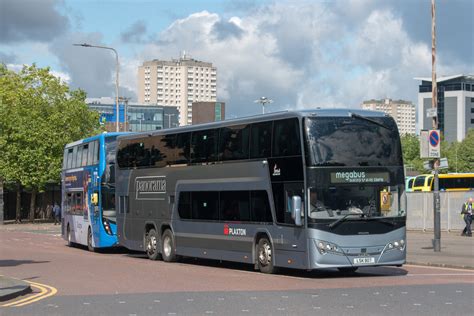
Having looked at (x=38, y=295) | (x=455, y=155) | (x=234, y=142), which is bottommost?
(x=38, y=295)

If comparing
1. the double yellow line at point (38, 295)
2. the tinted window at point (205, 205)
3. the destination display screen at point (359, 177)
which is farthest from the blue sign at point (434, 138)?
the double yellow line at point (38, 295)

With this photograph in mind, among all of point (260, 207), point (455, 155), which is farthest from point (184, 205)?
point (455, 155)

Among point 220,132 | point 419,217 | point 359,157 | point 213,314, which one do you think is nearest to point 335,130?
point 359,157

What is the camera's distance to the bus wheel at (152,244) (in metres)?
26.0

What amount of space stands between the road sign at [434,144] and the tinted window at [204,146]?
797cm

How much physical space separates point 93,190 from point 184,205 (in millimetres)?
7574

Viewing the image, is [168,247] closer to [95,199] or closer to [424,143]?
[95,199]

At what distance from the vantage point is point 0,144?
204 feet

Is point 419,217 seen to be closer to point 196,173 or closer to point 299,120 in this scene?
point 196,173

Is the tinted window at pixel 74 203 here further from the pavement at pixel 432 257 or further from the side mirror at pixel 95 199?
the pavement at pixel 432 257

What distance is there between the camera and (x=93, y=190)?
3062cm

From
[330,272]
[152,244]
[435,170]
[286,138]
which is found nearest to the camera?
[286,138]

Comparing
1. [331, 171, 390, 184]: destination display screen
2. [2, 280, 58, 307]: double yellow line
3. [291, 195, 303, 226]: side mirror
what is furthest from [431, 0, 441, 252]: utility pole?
[2, 280, 58, 307]: double yellow line

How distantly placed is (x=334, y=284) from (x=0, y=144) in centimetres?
4882
